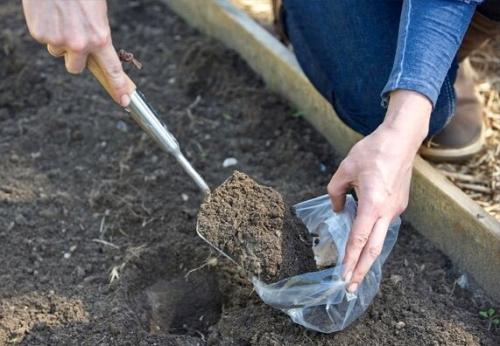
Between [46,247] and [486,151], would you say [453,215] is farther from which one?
[46,247]

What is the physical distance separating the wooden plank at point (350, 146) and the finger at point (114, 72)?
2.91 feet

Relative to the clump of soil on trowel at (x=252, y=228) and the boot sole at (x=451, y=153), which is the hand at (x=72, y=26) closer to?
the clump of soil on trowel at (x=252, y=228)

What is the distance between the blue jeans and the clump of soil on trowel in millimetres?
481

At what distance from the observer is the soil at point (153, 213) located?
Result: 2.01 metres

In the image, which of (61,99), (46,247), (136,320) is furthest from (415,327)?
(61,99)

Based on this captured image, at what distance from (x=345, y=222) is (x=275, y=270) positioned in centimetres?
22

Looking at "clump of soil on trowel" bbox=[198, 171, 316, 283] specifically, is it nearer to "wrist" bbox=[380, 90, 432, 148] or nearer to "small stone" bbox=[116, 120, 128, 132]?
"wrist" bbox=[380, 90, 432, 148]

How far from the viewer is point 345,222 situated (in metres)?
1.97

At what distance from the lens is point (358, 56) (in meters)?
2.27

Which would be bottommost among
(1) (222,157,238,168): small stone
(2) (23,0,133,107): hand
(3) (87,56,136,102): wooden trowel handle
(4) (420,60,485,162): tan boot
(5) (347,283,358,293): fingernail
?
(1) (222,157,238,168): small stone

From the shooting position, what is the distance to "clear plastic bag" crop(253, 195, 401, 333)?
1.88m

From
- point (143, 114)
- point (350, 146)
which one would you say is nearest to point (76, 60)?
point (143, 114)

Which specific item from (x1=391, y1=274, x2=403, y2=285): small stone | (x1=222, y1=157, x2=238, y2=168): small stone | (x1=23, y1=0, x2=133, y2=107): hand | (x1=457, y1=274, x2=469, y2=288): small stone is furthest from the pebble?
(x1=23, y1=0, x2=133, y2=107): hand

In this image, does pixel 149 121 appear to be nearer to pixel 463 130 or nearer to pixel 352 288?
pixel 352 288
